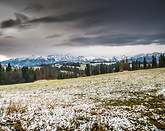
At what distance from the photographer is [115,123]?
306 inches

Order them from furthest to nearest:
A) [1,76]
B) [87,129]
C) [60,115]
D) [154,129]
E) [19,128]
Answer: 1. [1,76]
2. [60,115]
3. [19,128]
4. [87,129]
5. [154,129]

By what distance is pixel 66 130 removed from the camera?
7.49 m

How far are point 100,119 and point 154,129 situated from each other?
3.52m

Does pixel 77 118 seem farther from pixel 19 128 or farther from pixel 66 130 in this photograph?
pixel 19 128

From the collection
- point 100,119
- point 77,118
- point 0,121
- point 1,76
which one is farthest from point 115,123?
point 1,76

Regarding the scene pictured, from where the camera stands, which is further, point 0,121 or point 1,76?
point 1,76

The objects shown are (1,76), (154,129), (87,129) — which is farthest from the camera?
(1,76)

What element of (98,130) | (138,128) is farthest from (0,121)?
(138,128)

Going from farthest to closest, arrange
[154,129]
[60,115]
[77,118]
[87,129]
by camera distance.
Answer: [60,115] → [77,118] → [87,129] → [154,129]

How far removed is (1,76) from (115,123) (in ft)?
387

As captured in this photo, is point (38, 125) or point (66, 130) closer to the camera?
point (66, 130)

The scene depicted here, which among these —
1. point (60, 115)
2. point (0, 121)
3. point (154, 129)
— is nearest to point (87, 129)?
point (60, 115)

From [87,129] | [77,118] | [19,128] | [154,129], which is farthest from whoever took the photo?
[77,118]

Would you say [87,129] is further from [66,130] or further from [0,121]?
[0,121]
